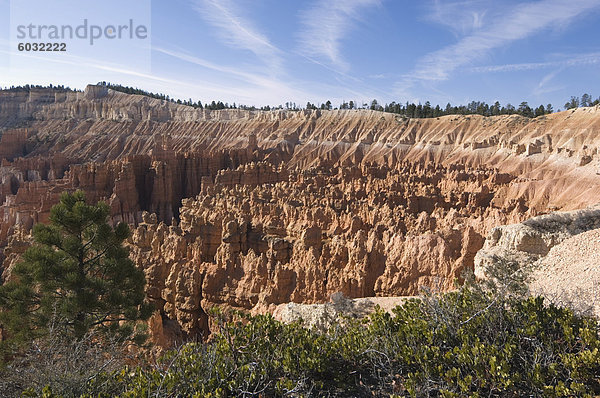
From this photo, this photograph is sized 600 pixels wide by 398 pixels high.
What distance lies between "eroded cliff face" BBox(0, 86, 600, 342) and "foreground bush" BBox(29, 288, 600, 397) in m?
4.45

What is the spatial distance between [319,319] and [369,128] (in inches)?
2739

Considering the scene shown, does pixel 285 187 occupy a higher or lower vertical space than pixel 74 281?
higher

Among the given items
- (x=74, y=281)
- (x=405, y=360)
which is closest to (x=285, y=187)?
(x=74, y=281)

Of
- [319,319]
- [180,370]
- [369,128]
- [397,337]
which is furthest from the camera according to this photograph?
[369,128]

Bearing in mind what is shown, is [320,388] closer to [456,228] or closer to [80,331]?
[80,331]

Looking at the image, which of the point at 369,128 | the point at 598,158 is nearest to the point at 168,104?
the point at 369,128

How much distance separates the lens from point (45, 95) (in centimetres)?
11125

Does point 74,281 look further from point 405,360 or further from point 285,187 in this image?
point 285,187

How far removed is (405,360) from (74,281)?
8.58m

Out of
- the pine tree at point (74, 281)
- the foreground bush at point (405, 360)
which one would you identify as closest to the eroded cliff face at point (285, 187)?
the foreground bush at point (405, 360)

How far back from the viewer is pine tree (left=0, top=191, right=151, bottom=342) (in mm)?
9383

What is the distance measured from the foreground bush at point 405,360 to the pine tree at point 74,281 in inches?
202

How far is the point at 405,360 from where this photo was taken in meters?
5.49

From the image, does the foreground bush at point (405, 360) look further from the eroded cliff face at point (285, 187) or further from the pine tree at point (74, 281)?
the pine tree at point (74, 281)
